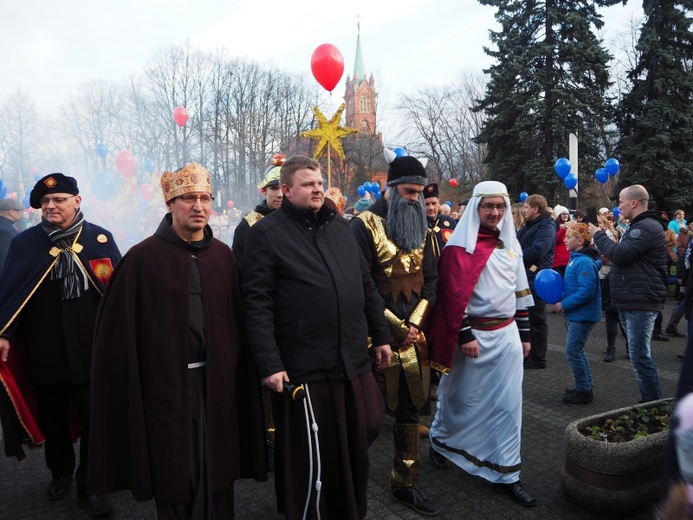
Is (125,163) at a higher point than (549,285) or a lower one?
higher

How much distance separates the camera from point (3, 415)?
11.8 feet

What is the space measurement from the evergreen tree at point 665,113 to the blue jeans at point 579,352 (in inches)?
690

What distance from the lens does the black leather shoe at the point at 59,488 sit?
375cm

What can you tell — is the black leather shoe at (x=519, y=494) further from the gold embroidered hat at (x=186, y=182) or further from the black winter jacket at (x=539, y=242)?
the black winter jacket at (x=539, y=242)

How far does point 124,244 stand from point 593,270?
11.9 metres

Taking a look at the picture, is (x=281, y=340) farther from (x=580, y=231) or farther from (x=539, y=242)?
(x=539, y=242)

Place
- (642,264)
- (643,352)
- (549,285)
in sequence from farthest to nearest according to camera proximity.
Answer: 1. (549,285)
2. (642,264)
3. (643,352)

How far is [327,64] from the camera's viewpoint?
34.2 ft

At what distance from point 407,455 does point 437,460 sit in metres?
0.76

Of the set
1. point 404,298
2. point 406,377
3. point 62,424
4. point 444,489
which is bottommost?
point 444,489

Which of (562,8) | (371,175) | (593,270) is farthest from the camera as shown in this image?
(371,175)

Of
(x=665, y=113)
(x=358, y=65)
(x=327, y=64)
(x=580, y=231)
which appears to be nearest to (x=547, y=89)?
(x=665, y=113)

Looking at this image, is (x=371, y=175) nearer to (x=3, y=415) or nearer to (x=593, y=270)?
(x=593, y=270)

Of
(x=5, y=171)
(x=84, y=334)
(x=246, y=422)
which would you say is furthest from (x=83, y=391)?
(x=5, y=171)
